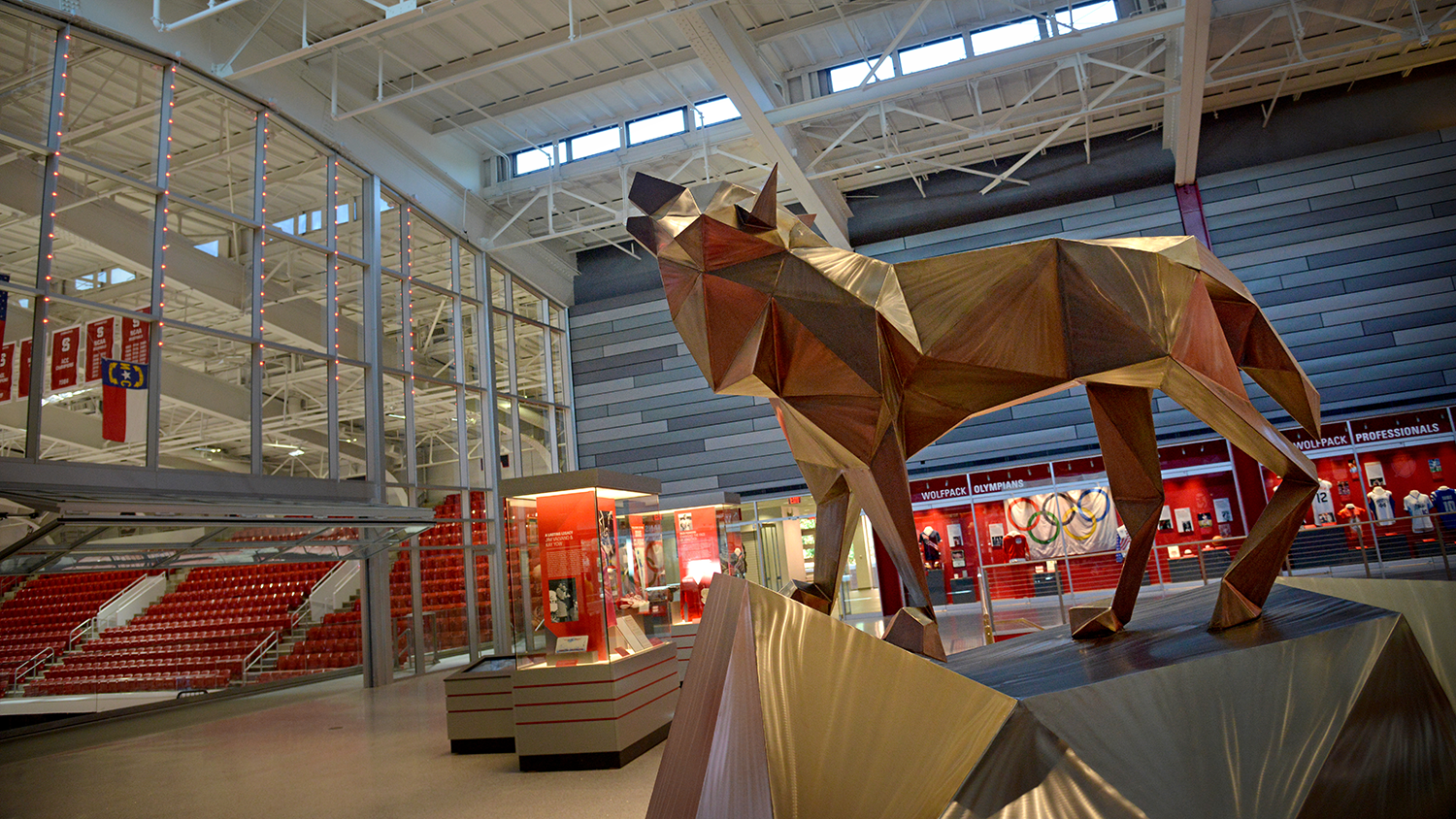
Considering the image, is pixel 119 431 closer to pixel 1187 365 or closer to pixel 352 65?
pixel 352 65

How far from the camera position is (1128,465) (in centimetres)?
280

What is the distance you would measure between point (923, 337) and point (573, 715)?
4.73 meters

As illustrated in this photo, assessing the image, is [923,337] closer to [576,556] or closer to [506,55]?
[576,556]

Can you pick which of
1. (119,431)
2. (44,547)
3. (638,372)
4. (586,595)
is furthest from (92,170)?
(638,372)

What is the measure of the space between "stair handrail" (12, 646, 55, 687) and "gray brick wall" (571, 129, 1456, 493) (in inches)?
484

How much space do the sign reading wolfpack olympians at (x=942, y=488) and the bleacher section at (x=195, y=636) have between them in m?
11.6

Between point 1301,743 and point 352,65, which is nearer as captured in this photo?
point 1301,743

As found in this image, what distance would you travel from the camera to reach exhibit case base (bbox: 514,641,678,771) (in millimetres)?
6109

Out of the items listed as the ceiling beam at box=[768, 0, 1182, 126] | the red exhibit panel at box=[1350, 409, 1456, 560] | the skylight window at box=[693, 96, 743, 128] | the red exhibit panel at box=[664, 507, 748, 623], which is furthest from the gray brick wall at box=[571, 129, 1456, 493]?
the red exhibit panel at box=[664, 507, 748, 623]

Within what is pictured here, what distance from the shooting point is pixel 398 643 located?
12.8m

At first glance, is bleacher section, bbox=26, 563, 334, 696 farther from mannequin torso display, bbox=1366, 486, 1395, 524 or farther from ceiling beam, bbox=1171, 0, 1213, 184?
mannequin torso display, bbox=1366, 486, 1395, 524

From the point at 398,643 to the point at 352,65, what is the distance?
871 cm

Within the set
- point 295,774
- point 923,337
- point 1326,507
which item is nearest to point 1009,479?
point 1326,507

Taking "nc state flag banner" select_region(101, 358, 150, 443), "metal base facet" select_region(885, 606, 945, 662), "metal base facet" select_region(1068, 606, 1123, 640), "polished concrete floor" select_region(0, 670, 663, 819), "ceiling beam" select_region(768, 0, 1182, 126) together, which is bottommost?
"polished concrete floor" select_region(0, 670, 663, 819)
